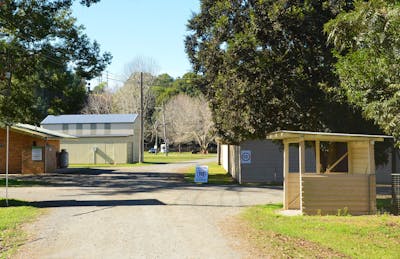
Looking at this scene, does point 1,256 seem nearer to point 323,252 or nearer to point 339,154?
point 323,252

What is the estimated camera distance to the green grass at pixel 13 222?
31.2ft

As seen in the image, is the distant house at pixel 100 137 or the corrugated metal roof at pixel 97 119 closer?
the distant house at pixel 100 137

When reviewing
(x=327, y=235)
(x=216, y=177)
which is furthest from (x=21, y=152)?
(x=327, y=235)

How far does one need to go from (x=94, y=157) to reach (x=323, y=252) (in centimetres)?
4591

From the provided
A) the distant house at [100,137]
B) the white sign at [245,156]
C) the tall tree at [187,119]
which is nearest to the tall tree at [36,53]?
the white sign at [245,156]

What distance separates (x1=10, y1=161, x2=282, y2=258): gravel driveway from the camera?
29.4 ft

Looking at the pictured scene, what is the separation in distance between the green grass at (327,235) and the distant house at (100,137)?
3936 cm

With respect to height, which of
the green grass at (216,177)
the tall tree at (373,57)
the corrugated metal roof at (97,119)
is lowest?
the green grass at (216,177)

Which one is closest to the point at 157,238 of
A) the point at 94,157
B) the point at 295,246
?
the point at 295,246

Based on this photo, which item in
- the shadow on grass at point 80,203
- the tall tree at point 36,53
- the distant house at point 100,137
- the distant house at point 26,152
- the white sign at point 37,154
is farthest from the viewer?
the distant house at point 100,137

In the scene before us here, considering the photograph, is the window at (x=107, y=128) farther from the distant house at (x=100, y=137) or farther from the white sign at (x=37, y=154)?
the white sign at (x=37, y=154)

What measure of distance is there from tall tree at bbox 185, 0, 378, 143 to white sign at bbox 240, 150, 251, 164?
859 cm

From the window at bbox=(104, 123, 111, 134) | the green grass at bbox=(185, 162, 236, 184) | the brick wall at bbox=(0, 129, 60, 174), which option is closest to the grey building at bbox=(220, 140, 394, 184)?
the green grass at bbox=(185, 162, 236, 184)

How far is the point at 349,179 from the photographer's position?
14.7 meters
